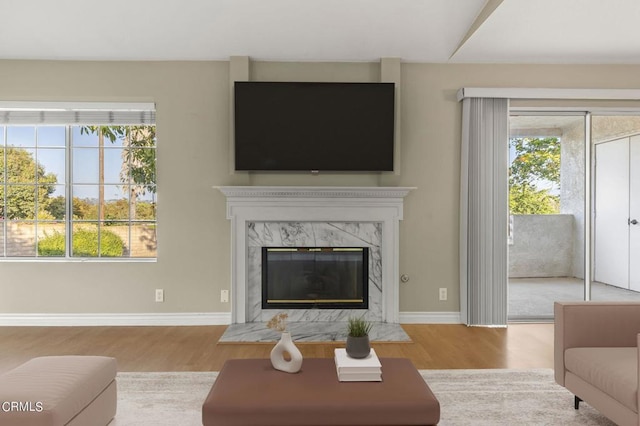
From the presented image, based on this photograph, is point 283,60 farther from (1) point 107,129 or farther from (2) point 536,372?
(2) point 536,372

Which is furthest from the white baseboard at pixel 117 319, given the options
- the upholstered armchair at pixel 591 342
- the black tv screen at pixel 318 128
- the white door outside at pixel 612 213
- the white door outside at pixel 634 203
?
the white door outside at pixel 634 203

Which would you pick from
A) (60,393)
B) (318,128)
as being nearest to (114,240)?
(318,128)

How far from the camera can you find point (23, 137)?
4445 mm

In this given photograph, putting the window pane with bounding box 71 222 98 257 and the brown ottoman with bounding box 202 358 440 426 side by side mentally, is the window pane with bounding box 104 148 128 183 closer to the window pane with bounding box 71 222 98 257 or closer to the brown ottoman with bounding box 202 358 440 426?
the window pane with bounding box 71 222 98 257

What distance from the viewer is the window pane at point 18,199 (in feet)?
14.6

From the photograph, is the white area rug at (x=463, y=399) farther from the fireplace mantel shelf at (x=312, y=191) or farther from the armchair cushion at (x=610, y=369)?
the fireplace mantel shelf at (x=312, y=191)

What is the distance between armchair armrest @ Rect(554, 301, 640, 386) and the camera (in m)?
2.48

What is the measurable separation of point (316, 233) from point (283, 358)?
2190 millimetres

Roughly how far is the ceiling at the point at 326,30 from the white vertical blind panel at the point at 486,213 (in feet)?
2.00

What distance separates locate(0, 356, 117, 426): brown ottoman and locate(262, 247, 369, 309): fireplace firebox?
2093 mm

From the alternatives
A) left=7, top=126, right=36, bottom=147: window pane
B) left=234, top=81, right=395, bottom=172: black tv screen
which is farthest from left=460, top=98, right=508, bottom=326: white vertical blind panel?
left=7, top=126, right=36, bottom=147: window pane

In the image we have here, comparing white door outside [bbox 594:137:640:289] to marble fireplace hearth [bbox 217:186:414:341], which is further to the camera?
Answer: white door outside [bbox 594:137:640:289]

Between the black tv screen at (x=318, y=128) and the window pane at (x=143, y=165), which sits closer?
the black tv screen at (x=318, y=128)

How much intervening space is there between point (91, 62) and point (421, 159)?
3510 mm
